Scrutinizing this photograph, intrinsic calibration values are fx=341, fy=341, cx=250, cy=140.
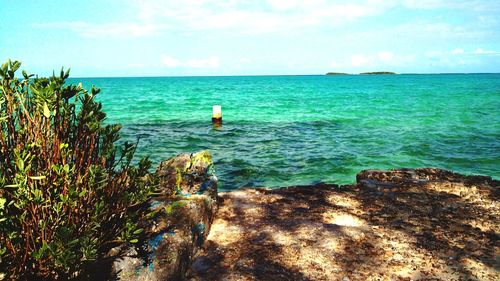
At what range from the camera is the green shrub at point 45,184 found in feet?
8.96

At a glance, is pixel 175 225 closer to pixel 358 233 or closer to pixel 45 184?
pixel 45 184

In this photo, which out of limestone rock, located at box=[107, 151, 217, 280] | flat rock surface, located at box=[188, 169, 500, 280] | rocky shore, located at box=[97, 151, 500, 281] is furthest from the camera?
flat rock surface, located at box=[188, 169, 500, 280]

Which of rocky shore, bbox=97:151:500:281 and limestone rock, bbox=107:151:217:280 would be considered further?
rocky shore, bbox=97:151:500:281

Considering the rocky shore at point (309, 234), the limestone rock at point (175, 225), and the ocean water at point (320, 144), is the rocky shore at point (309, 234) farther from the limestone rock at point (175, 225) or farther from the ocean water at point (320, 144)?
the ocean water at point (320, 144)

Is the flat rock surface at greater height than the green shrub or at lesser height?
lesser

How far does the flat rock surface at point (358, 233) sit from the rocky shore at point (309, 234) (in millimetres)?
14

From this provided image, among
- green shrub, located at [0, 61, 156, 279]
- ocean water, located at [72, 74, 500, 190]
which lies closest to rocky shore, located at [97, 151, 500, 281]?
green shrub, located at [0, 61, 156, 279]

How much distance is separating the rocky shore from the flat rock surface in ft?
0.05

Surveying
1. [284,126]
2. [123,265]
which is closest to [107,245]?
[123,265]

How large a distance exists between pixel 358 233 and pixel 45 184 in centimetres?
413

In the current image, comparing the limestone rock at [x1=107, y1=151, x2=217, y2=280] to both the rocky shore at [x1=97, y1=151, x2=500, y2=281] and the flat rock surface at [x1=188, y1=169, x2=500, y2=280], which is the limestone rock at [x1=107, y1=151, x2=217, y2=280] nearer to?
Result: the rocky shore at [x1=97, y1=151, x2=500, y2=281]

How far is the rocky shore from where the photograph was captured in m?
4.02

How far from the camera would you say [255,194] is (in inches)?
271

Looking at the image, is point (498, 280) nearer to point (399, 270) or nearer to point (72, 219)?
point (399, 270)
